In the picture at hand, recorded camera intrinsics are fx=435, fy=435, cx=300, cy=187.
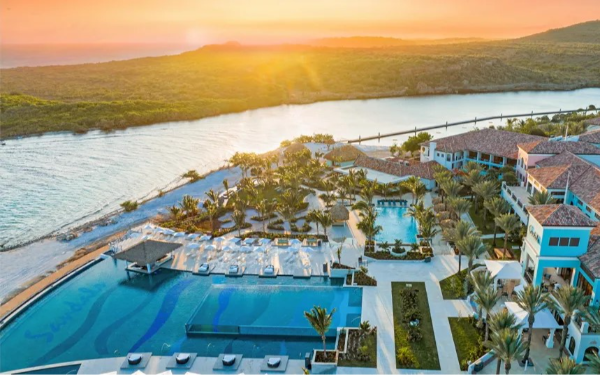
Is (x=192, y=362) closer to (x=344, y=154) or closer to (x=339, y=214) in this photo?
(x=339, y=214)

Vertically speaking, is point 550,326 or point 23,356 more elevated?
point 550,326

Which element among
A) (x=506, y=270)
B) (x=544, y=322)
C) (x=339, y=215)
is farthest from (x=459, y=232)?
(x=339, y=215)

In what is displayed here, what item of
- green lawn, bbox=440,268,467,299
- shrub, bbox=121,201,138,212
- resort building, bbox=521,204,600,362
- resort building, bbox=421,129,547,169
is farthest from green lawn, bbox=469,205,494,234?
shrub, bbox=121,201,138,212

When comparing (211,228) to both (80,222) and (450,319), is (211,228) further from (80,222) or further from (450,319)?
(450,319)

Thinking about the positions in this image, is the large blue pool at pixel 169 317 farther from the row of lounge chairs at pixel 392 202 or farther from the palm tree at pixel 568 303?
the row of lounge chairs at pixel 392 202

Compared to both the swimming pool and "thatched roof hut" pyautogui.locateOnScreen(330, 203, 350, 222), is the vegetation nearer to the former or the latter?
"thatched roof hut" pyautogui.locateOnScreen(330, 203, 350, 222)

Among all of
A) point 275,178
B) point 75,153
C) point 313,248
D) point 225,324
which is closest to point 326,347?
point 225,324

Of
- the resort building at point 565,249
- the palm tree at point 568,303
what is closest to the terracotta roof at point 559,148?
the resort building at point 565,249
